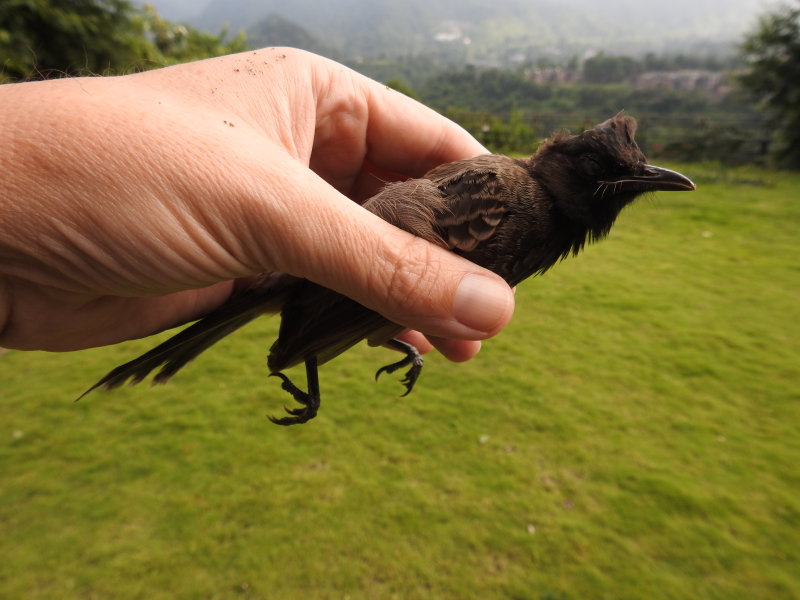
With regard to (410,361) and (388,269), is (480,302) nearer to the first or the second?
(388,269)

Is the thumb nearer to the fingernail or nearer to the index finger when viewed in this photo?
the fingernail

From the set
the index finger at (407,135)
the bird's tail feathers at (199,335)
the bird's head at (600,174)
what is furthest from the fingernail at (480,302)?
the index finger at (407,135)

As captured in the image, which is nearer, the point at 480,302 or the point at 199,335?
the point at 480,302

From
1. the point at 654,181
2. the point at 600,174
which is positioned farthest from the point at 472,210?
the point at 654,181

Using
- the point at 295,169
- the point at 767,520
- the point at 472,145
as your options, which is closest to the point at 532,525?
the point at 767,520

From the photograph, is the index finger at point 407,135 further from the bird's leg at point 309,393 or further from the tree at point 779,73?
the tree at point 779,73

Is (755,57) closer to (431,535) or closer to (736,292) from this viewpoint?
(736,292)
